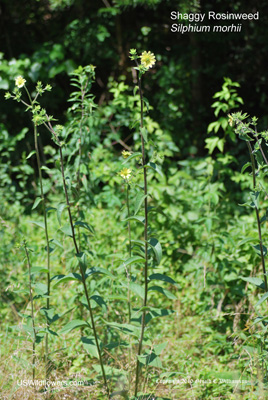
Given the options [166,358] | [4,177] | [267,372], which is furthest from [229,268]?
[4,177]

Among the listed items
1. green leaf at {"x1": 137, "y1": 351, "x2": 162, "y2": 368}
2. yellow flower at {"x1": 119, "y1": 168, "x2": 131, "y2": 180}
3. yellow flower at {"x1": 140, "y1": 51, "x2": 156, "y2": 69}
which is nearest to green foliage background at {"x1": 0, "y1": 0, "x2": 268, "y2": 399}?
yellow flower at {"x1": 119, "y1": 168, "x2": 131, "y2": 180}

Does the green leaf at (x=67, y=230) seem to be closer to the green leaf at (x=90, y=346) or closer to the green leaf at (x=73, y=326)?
the green leaf at (x=73, y=326)

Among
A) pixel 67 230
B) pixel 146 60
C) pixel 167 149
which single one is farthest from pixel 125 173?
pixel 167 149

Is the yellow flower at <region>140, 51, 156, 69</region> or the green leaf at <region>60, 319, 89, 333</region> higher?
the yellow flower at <region>140, 51, 156, 69</region>

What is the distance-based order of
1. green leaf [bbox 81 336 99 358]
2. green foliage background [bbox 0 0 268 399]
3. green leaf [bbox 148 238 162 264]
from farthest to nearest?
green foliage background [bbox 0 0 268 399] < green leaf [bbox 81 336 99 358] < green leaf [bbox 148 238 162 264]

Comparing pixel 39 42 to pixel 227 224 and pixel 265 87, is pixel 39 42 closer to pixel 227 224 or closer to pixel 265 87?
pixel 265 87

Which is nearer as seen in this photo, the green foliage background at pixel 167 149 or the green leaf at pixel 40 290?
the green leaf at pixel 40 290

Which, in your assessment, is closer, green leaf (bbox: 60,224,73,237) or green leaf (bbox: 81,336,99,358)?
green leaf (bbox: 60,224,73,237)

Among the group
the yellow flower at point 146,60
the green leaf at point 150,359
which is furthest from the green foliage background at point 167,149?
the yellow flower at point 146,60

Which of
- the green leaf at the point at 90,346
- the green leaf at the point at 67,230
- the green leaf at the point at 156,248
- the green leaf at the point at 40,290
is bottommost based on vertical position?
the green leaf at the point at 90,346

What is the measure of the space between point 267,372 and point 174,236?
4.97ft

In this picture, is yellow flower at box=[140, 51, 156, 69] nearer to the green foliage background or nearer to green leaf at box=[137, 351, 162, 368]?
the green foliage background

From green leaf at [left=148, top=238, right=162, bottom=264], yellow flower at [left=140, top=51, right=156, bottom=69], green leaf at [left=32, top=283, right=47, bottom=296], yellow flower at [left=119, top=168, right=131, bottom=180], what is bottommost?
green leaf at [left=32, top=283, right=47, bottom=296]

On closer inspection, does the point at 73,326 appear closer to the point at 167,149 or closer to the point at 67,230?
the point at 67,230
